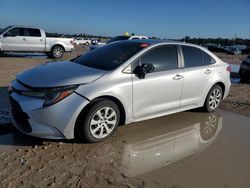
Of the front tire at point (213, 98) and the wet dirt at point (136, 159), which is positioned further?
the front tire at point (213, 98)

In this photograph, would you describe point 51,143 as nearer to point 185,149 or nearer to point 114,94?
point 114,94

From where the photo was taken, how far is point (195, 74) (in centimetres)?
571

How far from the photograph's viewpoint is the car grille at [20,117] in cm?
411

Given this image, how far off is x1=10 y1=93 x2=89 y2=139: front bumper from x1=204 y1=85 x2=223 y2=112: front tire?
308 centimetres

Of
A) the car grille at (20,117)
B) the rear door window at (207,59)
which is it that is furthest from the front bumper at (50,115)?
the rear door window at (207,59)

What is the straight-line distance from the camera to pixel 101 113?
4387mm

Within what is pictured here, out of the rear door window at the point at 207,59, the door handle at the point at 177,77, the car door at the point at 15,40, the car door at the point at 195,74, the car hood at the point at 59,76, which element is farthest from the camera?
the car door at the point at 15,40

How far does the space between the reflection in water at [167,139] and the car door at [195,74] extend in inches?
15.4

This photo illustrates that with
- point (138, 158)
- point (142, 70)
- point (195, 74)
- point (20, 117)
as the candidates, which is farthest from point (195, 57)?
point (20, 117)

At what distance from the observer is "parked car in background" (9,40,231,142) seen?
406cm

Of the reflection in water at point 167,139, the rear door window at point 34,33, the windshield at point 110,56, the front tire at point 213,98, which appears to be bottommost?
the reflection in water at point 167,139

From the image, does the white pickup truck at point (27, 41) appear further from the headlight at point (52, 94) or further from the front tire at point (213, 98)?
the headlight at point (52, 94)

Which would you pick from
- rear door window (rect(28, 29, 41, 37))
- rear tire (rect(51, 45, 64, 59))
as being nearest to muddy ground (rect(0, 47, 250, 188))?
rear door window (rect(28, 29, 41, 37))

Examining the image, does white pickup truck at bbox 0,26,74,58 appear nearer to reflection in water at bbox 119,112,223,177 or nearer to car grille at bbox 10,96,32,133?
reflection in water at bbox 119,112,223,177
